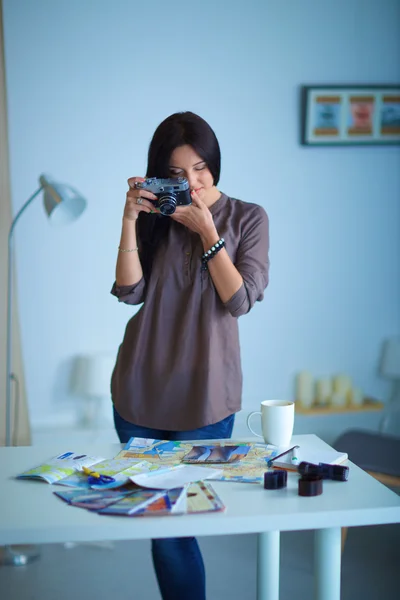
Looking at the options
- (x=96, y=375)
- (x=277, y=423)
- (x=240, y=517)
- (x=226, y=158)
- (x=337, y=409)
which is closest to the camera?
(x=240, y=517)

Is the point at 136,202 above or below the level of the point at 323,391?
above

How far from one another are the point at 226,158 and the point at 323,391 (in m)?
1.05

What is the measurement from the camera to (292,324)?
2932 mm

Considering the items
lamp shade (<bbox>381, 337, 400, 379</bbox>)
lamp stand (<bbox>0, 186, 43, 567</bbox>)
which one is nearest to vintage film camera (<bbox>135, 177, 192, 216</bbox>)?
lamp stand (<bbox>0, 186, 43, 567</bbox>)

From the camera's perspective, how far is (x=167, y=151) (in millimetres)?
1578

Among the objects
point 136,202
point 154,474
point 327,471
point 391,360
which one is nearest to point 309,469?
point 327,471

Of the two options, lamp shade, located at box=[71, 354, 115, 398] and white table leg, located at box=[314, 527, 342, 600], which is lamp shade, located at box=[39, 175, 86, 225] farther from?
white table leg, located at box=[314, 527, 342, 600]

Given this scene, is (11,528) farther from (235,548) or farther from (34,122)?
(34,122)

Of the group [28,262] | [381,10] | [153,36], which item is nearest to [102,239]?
[28,262]

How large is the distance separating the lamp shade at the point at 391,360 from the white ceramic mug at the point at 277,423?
5.66ft

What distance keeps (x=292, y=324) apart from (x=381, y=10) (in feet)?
4.42

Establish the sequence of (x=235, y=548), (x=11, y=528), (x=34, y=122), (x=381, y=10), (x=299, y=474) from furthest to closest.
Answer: (x=381, y=10) → (x=34, y=122) → (x=235, y=548) → (x=299, y=474) → (x=11, y=528)

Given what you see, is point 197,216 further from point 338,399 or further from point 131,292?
point 338,399

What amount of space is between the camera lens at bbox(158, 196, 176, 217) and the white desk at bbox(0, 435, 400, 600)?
64 cm
